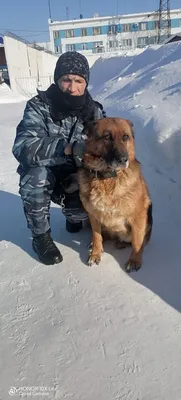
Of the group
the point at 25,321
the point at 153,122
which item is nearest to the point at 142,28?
the point at 153,122

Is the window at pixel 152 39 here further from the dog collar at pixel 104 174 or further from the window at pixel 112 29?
the dog collar at pixel 104 174

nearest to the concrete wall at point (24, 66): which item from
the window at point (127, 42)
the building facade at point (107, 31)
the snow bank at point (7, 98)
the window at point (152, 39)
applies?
the snow bank at point (7, 98)

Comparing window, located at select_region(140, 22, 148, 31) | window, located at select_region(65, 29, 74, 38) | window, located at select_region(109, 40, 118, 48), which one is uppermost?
window, located at select_region(140, 22, 148, 31)

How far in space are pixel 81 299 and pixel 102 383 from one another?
0.52 metres

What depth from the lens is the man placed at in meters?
1.89

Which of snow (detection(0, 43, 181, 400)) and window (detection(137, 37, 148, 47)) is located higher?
snow (detection(0, 43, 181, 400))

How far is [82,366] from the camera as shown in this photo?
51.1 inches

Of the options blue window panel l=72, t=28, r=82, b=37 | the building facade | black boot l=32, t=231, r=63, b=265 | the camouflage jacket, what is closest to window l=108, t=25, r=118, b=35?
the building facade

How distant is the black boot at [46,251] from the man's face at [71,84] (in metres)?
1.00

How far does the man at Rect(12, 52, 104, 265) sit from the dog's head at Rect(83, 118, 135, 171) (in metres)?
0.07

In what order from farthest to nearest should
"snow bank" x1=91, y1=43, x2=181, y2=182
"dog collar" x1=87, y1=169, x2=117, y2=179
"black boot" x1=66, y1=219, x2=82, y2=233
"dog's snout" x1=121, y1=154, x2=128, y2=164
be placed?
1. "snow bank" x1=91, y1=43, x2=181, y2=182
2. "black boot" x1=66, y1=219, x2=82, y2=233
3. "dog collar" x1=87, y1=169, x2=117, y2=179
4. "dog's snout" x1=121, y1=154, x2=128, y2=164

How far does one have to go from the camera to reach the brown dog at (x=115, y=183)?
180 cm

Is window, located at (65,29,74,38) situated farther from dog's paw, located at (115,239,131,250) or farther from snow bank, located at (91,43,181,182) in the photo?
dog's paw, located at (115,239,131,250)

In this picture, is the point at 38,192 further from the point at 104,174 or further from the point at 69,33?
the point at 69,33
